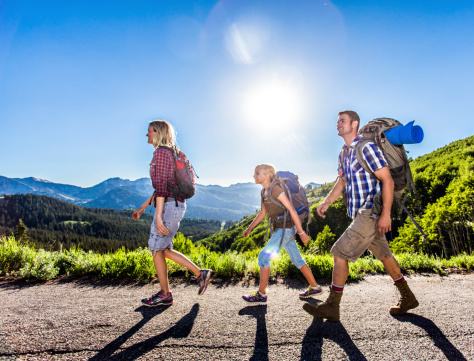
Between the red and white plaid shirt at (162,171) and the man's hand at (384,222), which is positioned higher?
the red and white plaid shirt at (162,171)

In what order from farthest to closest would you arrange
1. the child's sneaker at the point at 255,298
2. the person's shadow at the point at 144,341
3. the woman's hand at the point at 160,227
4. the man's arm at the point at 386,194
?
the child's sneaker at the point at 255,298, the woman's hand at the point at 160,227, the man's arm at the point at 386,194, the person's shadow at the point at 144,341

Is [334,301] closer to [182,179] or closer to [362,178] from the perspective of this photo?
[362,178]

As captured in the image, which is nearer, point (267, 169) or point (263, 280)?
point (263, 280)

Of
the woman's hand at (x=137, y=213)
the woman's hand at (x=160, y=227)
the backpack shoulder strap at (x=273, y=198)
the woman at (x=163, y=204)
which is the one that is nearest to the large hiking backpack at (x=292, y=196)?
the backpack shoulder strap at (x=273, y=198)

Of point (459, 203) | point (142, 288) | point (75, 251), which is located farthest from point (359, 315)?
point (459, 203)

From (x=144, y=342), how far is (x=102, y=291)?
7.50 feet

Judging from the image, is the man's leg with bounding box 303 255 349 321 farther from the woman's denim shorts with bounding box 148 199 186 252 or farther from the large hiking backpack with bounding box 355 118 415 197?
the woman's denim shorts with bounding box 148 199 186 252

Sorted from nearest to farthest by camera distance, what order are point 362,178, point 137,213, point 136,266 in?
point 362,178
point 137,213
point 136,266

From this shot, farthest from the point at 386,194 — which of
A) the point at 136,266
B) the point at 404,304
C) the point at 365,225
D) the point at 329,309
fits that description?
the point at 136,266

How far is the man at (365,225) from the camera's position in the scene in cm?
362

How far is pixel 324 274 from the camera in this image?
5.86 m

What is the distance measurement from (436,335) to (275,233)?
235cm

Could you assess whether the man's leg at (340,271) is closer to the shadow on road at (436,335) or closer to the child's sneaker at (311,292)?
the shadow on road at (436,335)

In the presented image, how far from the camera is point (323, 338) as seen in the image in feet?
10.3
